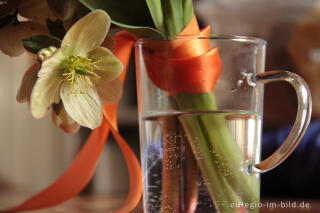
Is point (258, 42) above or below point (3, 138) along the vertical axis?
above

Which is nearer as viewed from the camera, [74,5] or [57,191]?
[74,5]

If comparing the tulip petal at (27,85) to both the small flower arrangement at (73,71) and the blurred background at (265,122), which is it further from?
the blurred background at (265,122)

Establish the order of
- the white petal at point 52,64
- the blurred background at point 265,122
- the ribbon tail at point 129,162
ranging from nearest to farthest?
the white petal at point 52,64
the ribbon tail at point 129,162
the blurred background at point 265,122

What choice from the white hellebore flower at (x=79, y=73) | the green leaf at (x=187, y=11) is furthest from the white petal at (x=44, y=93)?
the green leaf at (x=187, y=11)

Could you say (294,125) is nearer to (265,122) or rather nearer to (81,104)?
(81,104)

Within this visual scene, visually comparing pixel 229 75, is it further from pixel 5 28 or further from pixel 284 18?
pixel 284 18

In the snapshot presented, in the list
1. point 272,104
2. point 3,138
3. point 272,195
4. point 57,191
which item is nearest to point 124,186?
point 3,138
